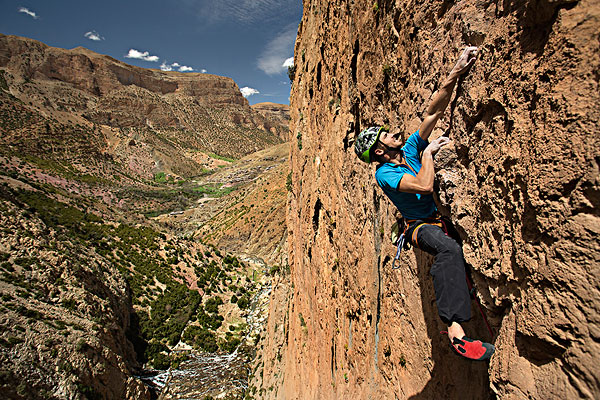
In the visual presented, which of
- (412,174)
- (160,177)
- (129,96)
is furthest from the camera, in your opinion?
(129,96)

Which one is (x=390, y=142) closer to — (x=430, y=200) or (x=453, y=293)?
(x=430, y=200)

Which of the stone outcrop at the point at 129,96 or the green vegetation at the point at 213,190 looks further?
the stone outcrop at the point at 129,96

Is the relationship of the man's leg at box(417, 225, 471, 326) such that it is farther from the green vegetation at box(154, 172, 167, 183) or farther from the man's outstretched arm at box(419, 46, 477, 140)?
the green vegetation at box(154, 172, 167, 183)

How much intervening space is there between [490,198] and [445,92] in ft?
3.78

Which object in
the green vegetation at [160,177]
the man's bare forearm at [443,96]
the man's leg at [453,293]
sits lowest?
the man's leg at [453,293]

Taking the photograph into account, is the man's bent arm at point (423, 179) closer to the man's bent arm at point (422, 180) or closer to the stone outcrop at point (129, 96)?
the man's bent arm at point (422, 180)

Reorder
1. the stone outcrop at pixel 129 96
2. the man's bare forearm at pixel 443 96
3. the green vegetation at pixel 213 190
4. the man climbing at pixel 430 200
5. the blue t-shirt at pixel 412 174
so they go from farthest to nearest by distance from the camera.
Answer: the stone outcrop at pixel 129 96, the green vegetation at pixel 213 190, the blue t-shirt at pixel 412 174, the man's bare forearm at pixel 443 96, the man climbing at pixel 430 200

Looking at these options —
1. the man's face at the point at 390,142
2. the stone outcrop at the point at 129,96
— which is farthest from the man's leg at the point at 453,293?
the stone outcrop at the point at 129,96

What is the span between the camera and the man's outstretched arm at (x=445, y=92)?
8.85ft

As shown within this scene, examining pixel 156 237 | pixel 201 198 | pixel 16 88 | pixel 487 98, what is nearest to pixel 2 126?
pixel 16 88

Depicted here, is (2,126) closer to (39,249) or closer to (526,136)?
(39,249)

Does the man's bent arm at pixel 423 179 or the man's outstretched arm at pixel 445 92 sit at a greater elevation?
the man's outstretched arm at pixel 445 92

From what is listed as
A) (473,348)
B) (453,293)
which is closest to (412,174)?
(453,293)

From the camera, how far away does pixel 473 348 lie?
7.65 ft
